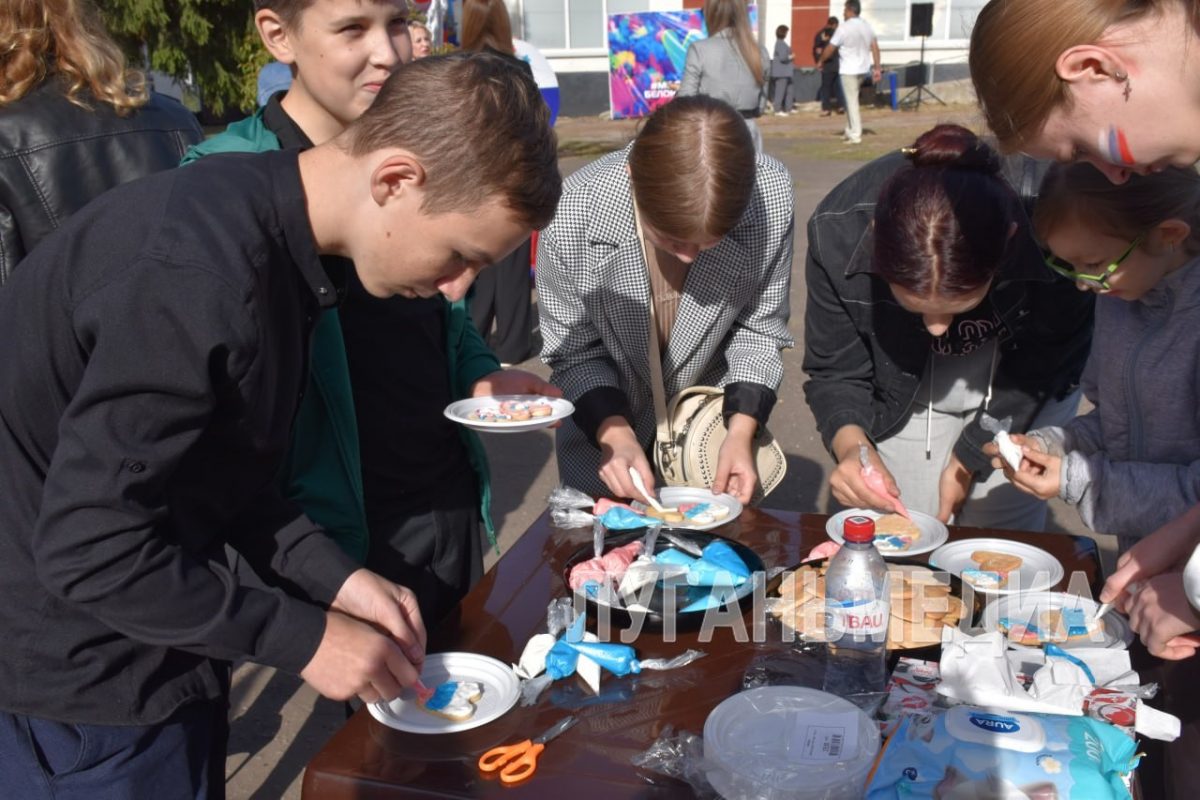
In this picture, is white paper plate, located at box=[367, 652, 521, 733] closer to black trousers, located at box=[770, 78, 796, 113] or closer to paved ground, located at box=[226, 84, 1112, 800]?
paved ground, located at box=[226, 84, 1112, 800]

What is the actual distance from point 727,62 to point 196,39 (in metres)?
6.81

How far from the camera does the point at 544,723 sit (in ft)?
4.94

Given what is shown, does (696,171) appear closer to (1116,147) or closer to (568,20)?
(1116,147)

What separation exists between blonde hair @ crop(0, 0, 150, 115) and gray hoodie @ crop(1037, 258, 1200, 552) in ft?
6.74

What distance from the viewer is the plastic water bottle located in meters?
1.53

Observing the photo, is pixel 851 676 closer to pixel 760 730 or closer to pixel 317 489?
pixel 760 730

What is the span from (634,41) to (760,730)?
15835 mm

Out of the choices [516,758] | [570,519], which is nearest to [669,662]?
[516,758]

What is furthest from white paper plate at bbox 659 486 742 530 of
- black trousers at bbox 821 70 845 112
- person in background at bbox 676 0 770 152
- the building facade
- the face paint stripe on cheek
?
the building facade

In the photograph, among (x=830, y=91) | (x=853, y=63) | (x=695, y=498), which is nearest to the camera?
(x=695, y=498)

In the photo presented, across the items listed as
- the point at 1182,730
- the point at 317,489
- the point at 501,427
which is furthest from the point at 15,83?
the point at 1182,730

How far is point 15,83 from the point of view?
1.99m

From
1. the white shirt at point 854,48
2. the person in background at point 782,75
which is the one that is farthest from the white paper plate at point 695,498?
the person in background at point 782,75

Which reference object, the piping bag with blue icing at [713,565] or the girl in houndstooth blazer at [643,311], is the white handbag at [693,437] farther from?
the piping bag with blue icing at [713,565]
